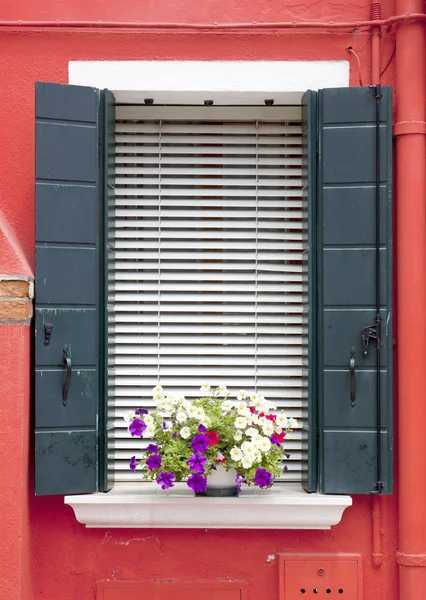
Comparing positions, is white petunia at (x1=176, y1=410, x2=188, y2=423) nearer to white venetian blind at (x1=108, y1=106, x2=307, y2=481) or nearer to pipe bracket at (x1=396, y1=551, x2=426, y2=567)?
white venetian blind at (x1=108, y1=106, x2=307, y2=481)

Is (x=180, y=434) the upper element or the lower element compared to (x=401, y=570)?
upper

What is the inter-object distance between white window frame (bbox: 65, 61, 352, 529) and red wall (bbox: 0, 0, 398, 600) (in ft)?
0.23

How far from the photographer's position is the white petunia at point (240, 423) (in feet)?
15.2

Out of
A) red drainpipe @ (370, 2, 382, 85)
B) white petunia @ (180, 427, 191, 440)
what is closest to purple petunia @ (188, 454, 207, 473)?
white petunia @ (180, 427, 191, 440)

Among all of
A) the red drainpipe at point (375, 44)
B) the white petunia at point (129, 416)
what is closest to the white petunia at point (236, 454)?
the white petunia at point (129, 416)

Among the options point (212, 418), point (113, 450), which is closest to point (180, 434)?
point (212, 418)

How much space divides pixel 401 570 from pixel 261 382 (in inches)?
48.8

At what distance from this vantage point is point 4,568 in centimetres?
465

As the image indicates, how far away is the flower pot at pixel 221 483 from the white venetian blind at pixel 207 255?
0.55 meters

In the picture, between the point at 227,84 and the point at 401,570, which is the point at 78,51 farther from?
the point at 401,570

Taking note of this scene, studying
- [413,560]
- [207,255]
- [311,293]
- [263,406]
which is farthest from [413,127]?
[413,560]

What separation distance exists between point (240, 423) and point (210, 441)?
18cm

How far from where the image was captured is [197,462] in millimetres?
4625

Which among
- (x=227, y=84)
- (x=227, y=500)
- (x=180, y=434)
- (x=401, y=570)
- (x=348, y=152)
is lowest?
(x=401, y=570)
